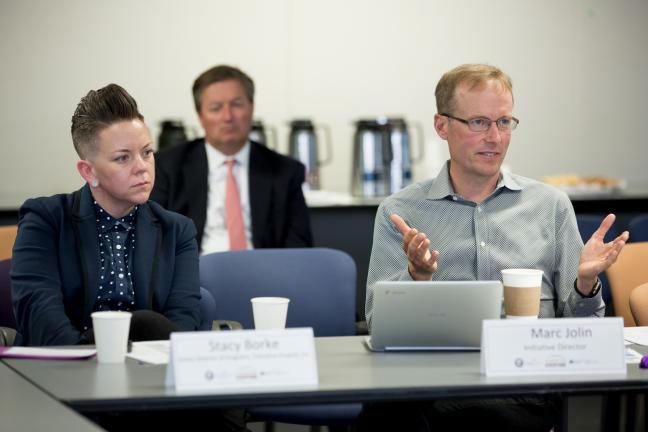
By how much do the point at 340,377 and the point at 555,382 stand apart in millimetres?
428

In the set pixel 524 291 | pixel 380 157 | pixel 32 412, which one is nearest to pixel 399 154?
pixel 380 157

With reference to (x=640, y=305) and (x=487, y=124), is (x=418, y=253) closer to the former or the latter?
(x=487, y=124)

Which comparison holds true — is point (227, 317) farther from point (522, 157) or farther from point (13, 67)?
point (522, 157)

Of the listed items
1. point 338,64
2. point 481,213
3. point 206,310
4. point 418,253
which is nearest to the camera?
point 418,253

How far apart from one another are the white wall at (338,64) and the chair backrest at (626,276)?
9.03ft

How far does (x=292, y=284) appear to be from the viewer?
361cm

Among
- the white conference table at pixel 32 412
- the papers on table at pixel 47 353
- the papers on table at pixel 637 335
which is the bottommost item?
the papers on table at pixel 637 335

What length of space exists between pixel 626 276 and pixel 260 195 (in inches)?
64.3

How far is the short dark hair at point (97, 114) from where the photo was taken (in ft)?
9.72

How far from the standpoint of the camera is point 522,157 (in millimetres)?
6691

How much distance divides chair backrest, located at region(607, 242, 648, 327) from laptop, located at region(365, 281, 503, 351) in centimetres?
117

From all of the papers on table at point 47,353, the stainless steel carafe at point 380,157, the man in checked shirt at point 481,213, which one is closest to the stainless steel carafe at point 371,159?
the stainless steel carafe at point 380,157

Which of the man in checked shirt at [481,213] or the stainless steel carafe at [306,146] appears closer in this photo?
the man in checked shirt at [481,213]

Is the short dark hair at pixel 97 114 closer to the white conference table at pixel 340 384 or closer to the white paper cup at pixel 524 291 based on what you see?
the white conference table at pixel 340 384
